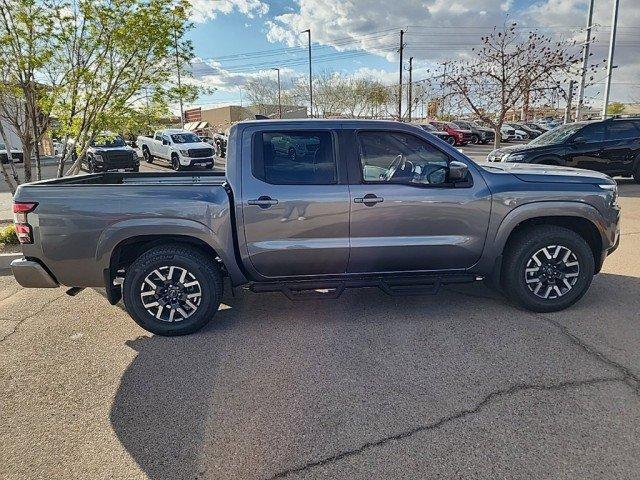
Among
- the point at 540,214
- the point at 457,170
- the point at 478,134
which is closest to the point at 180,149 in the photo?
the point at 457,170

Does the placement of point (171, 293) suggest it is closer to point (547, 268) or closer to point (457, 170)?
point (457, 170)

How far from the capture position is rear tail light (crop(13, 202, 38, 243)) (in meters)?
3.41

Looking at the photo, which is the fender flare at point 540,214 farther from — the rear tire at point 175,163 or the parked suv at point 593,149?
the rear tire at point 175,163

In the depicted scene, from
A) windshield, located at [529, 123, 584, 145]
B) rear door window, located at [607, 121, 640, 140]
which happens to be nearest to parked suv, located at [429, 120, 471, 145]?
windshield, located at [529, 123, 584, 145]

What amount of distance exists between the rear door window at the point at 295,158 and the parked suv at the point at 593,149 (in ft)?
28.2

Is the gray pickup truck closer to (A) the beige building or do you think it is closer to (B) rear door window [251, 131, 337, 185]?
(B) rear door window [251, 131, 337, 185]

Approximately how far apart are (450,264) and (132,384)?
9.40 ft

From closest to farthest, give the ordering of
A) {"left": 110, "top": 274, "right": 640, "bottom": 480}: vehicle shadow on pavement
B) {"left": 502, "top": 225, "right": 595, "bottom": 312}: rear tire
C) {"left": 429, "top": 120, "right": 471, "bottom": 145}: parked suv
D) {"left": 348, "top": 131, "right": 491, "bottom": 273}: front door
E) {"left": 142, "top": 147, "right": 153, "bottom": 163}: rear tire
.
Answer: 1. {"left": 110, "top": 274, "right": 640, "bottom": 480}: vehicle shadow on pavement
2. {"left": 348, "top": 131, "right": 491, "bottom": 273}: front door
3. {"left": 502, "top": 225, "right": 595, "bottom": 312}: rear tire
4. {"left": 142, "top": 147, "right": 153, "bottom": 163}: rear tire
5. {"left": 429, "top": 120, "right": 471, "bottom": 145}: parked suv

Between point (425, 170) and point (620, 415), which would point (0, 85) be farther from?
point (620, 415)

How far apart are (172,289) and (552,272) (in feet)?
11.6

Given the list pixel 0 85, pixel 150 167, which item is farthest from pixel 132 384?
pixel 150 167

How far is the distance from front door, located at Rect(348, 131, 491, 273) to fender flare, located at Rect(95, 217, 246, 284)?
1.24 m

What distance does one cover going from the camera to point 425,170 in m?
3.78

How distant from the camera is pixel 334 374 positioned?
306cm
